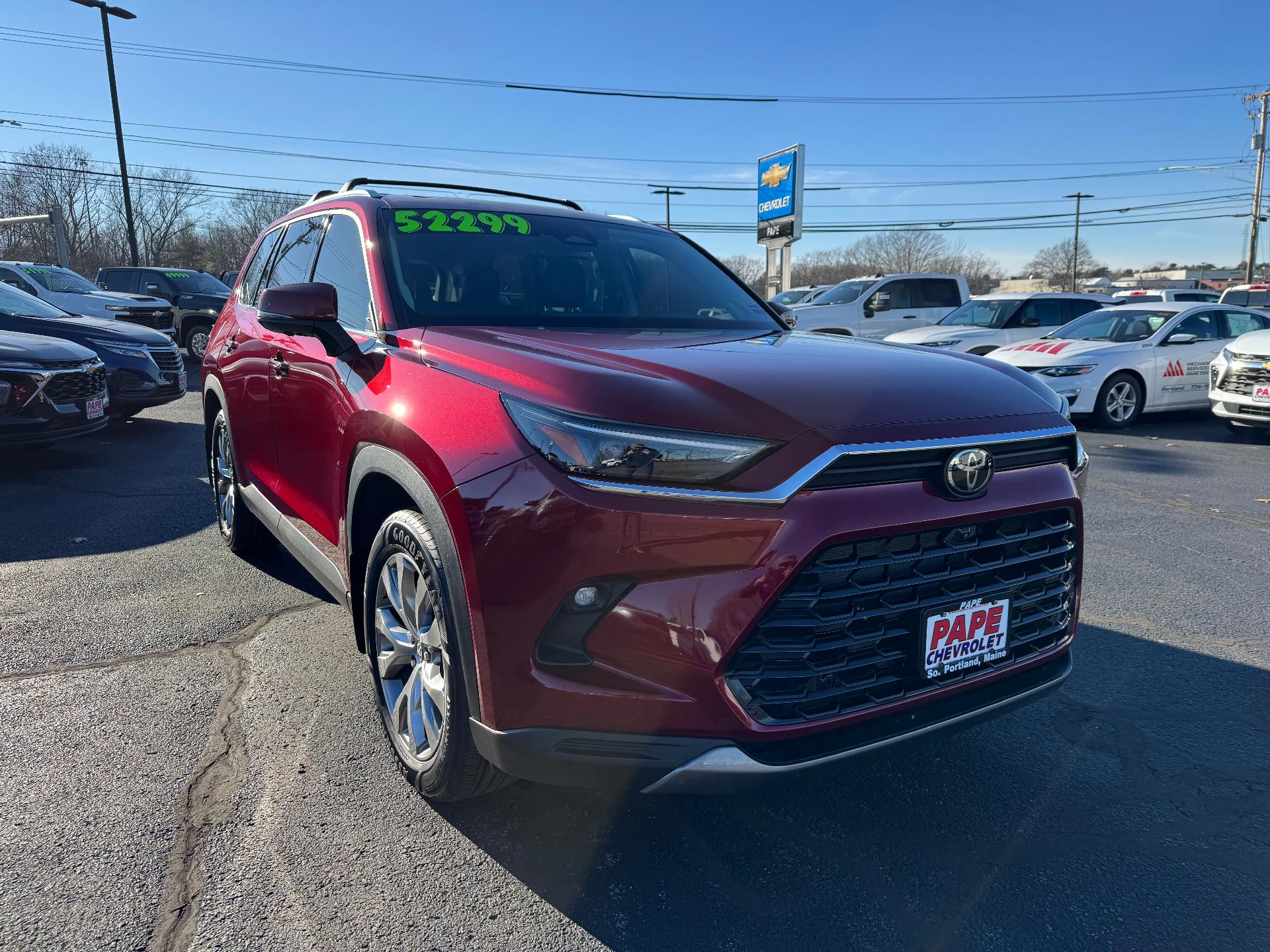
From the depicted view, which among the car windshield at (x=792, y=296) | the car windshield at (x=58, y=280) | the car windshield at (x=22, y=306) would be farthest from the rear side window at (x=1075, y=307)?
the car windshield at (x=58, y=280)

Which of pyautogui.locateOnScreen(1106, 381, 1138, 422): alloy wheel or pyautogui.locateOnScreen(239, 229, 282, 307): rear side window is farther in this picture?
pyautogui.locateOnScreen(1106, 381, 1138, 422): alloy wheel

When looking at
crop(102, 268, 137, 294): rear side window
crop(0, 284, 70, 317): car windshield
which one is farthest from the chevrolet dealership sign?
crop(0, 284, 70, 317): car windshield

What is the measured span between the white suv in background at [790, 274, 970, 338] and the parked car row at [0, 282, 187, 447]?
10.8m

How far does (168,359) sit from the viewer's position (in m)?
10.3

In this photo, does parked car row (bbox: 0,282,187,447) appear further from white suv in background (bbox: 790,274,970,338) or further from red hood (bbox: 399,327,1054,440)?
white suv in background (bbox: 790,274,970,338)

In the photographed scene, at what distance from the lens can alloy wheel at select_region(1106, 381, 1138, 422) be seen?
35.5 feet

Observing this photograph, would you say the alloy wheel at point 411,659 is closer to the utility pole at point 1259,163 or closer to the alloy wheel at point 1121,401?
the alloy wheel at point 1121,401

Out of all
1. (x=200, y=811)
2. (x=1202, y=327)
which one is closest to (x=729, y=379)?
(x=200, y=811)

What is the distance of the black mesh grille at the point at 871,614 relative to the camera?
1985 millimetres

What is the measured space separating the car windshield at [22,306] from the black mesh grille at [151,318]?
5000mm

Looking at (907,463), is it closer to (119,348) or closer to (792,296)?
(119,348)

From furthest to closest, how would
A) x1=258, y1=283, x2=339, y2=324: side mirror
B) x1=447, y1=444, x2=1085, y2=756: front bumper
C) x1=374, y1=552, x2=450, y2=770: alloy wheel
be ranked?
x1=258, y1=283, x2=339, y2=324: side mirror, x1=374, y1=552, x2=450, y2=770: alloy wheel, x1=447, y1=444, x2=1085, y2=756: front bumper

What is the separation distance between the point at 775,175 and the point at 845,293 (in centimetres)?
588

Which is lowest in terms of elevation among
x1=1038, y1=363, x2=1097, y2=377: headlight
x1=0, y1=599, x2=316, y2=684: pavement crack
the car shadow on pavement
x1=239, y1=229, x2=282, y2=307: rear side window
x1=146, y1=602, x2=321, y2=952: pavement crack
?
the car shadow on pavement
